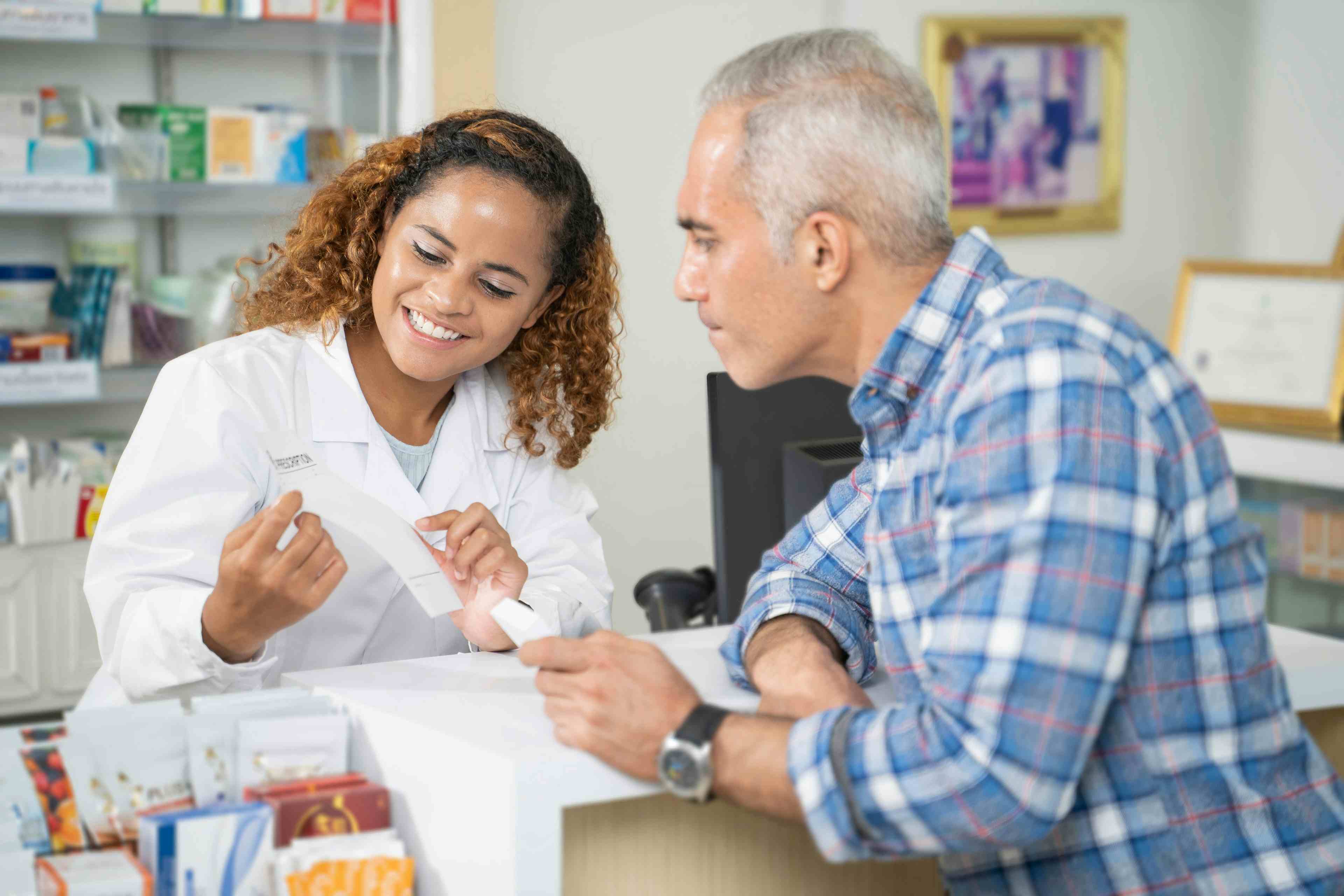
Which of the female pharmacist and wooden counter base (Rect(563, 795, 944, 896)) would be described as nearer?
wooden counter base (Rect(563, 795, 944, 896))

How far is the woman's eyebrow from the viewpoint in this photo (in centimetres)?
174

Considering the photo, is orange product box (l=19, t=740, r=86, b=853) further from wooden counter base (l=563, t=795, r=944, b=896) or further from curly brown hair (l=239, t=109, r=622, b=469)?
curly brown hair (l=239, t=109, r=622, b=469)

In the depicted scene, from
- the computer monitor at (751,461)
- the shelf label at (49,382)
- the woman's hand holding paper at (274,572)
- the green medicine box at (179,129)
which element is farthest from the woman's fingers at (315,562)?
the green medicine box at (179,129)

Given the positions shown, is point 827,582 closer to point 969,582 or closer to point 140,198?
point 969,582

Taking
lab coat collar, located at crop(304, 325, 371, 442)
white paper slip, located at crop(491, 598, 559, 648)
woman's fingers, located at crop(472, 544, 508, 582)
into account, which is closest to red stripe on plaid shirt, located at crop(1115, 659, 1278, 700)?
white paper slip, located at crop(491, 598, 559, 648)

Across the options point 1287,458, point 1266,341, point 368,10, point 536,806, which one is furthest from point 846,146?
point 1266,341

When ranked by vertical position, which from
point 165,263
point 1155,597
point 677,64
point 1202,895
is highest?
point 677,64

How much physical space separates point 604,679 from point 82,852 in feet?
1.33

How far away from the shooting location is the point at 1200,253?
4309 mm

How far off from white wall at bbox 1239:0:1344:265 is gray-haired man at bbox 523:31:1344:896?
3339 millimetres

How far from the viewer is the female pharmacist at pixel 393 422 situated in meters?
1.50

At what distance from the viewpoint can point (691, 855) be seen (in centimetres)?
112

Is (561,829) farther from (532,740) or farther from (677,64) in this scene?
(677,64)

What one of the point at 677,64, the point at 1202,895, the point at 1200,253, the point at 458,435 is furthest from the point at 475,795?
the point at 1200,253
